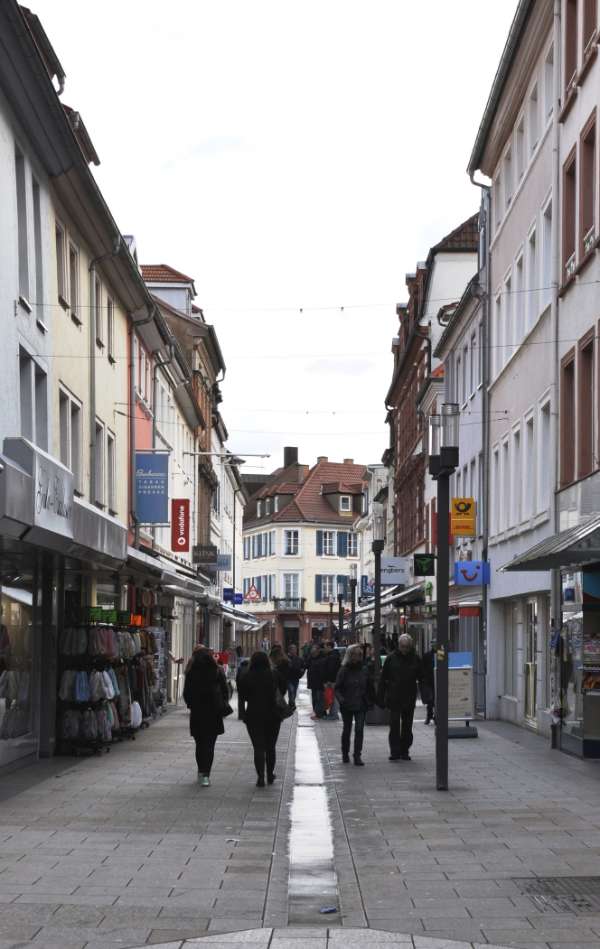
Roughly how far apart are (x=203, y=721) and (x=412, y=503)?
4229cm

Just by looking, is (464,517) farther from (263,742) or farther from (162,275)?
(162,275)

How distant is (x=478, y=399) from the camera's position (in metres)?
35.9

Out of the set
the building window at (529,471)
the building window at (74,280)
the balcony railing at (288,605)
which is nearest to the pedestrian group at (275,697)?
the building window at (529,471)

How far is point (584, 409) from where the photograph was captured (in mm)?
22312

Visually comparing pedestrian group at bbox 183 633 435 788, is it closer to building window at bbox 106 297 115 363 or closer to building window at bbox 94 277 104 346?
building window at bbox 94 277 104 346

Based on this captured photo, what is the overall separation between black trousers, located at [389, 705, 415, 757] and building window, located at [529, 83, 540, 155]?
11.5 meters

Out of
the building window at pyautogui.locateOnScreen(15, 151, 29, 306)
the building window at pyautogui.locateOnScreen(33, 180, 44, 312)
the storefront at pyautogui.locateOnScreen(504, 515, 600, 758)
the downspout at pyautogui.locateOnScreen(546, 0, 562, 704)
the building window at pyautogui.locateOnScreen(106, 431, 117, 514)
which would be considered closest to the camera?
the storefront at pyautogui.locateOnScreen(504, 515, 600, 758)

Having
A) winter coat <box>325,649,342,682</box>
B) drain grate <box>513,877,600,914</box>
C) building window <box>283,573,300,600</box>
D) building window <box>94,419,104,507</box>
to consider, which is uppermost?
building window <box>94,419,104,507</box>

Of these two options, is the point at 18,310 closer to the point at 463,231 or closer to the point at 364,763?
the point at 364,763

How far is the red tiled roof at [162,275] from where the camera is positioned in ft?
193

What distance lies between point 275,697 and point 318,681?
1432cm

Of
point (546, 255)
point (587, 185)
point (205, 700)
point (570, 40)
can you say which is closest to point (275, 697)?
point (205, 700)

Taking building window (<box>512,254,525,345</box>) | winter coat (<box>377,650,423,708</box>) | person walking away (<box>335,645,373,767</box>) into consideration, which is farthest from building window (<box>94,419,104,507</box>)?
person walking away (<box>335,645,373,767</box>)

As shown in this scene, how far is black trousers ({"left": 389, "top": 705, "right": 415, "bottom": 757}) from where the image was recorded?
67.5ft
